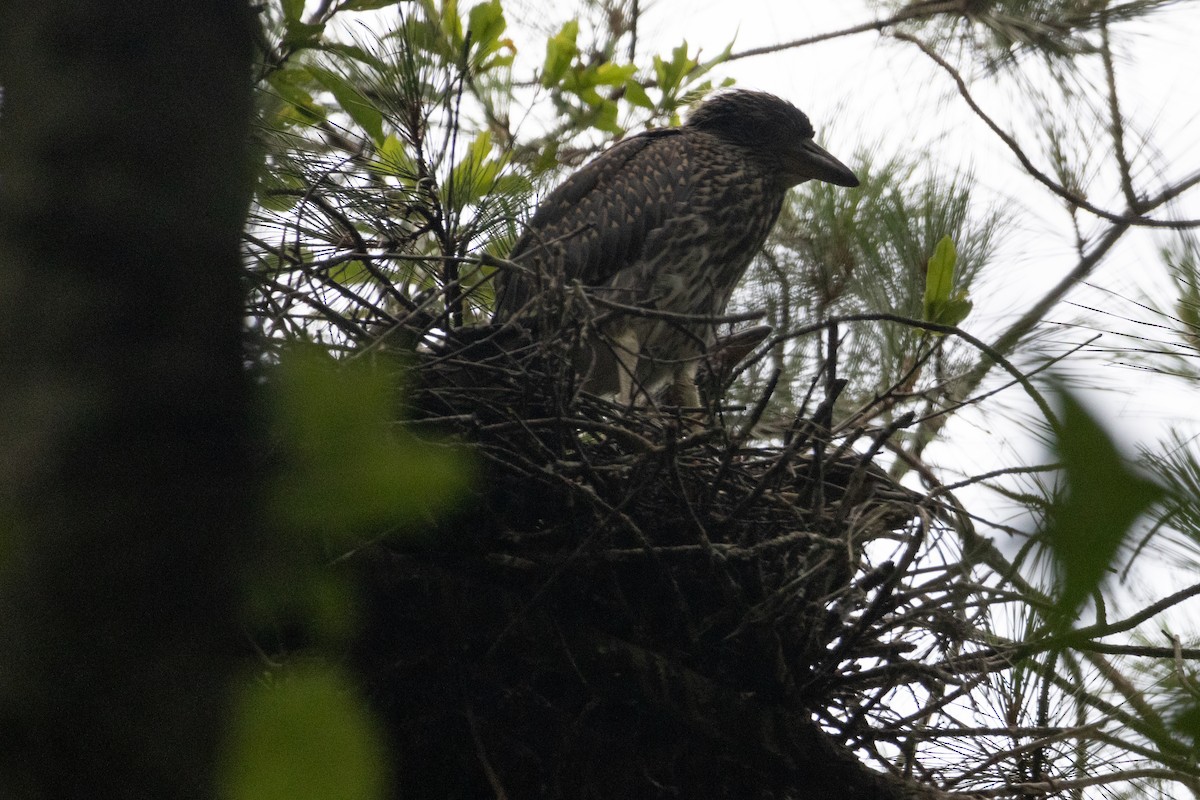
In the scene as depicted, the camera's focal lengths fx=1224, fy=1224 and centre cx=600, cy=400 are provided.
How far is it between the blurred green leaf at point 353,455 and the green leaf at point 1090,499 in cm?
33

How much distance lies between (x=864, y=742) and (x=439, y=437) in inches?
43.5

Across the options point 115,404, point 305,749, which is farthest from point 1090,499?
point 115,404

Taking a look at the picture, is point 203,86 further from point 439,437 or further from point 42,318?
point 439,437

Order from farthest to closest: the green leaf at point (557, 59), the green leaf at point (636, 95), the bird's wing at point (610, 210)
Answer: the green leaf at point (636, 95) < the bird's wing at point (610, 210) < the green leaf at point (557, 59)

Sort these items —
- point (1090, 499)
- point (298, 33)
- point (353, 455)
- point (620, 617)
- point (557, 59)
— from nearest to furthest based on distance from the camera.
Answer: point (1090, 499), point (353, 455), point (298, 33), point (620, 617), point (557, 59)

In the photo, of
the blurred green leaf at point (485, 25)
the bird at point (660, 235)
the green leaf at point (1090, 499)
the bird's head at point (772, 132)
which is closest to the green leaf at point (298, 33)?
the blurred green leaf at point (485, 25)

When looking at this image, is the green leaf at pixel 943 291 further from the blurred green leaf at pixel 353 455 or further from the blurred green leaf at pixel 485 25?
the blurred green leaf at pixel 353 455

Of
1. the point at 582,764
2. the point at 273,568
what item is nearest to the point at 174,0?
the point at 273,568

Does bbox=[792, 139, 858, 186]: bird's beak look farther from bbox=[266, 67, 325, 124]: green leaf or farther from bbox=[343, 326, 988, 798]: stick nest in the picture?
bbox=[266, 67, 325, 124]: green leaf

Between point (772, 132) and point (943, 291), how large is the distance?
140 centimetres

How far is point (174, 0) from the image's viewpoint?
1045 millimetres

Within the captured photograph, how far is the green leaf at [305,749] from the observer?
0.60 meters

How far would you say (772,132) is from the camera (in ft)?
13.8

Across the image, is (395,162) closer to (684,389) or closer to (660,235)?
(660,235)
